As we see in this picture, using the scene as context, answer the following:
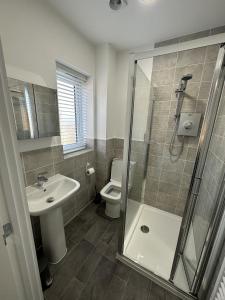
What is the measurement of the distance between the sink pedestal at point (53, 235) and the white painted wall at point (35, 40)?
130 cm

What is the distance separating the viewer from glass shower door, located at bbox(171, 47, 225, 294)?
2.82ft

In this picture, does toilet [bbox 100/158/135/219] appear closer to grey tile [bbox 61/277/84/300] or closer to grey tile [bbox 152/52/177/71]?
grey tile [bbox 61/277/84/300]

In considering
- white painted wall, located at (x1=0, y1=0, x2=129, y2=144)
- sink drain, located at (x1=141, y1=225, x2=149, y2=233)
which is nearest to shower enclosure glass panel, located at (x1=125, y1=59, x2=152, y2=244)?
sink drain, located at (x1=141, y1=225, x2=149, y2=233)

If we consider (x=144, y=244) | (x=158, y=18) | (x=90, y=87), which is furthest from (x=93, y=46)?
(x=144, y=244)

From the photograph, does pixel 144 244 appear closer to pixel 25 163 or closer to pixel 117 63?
pixel 25 163

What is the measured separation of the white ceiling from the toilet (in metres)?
1.75

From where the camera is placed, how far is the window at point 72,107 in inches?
65.7

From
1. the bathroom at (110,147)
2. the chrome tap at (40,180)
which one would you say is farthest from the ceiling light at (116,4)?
the chrome tap at (40,180)

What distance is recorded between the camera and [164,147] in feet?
6.30

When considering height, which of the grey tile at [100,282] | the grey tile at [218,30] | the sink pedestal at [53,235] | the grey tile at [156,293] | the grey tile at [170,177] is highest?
the grey tile at [218,30]

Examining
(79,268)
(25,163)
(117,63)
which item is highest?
(117,63)

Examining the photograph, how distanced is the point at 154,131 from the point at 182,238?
4.39 ft

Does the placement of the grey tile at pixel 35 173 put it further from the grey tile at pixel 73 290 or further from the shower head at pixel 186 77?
the shower head at pixel 186 77

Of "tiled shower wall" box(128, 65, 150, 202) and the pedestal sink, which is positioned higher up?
"tiled shower wall" box(128, 65, 150, 202)
